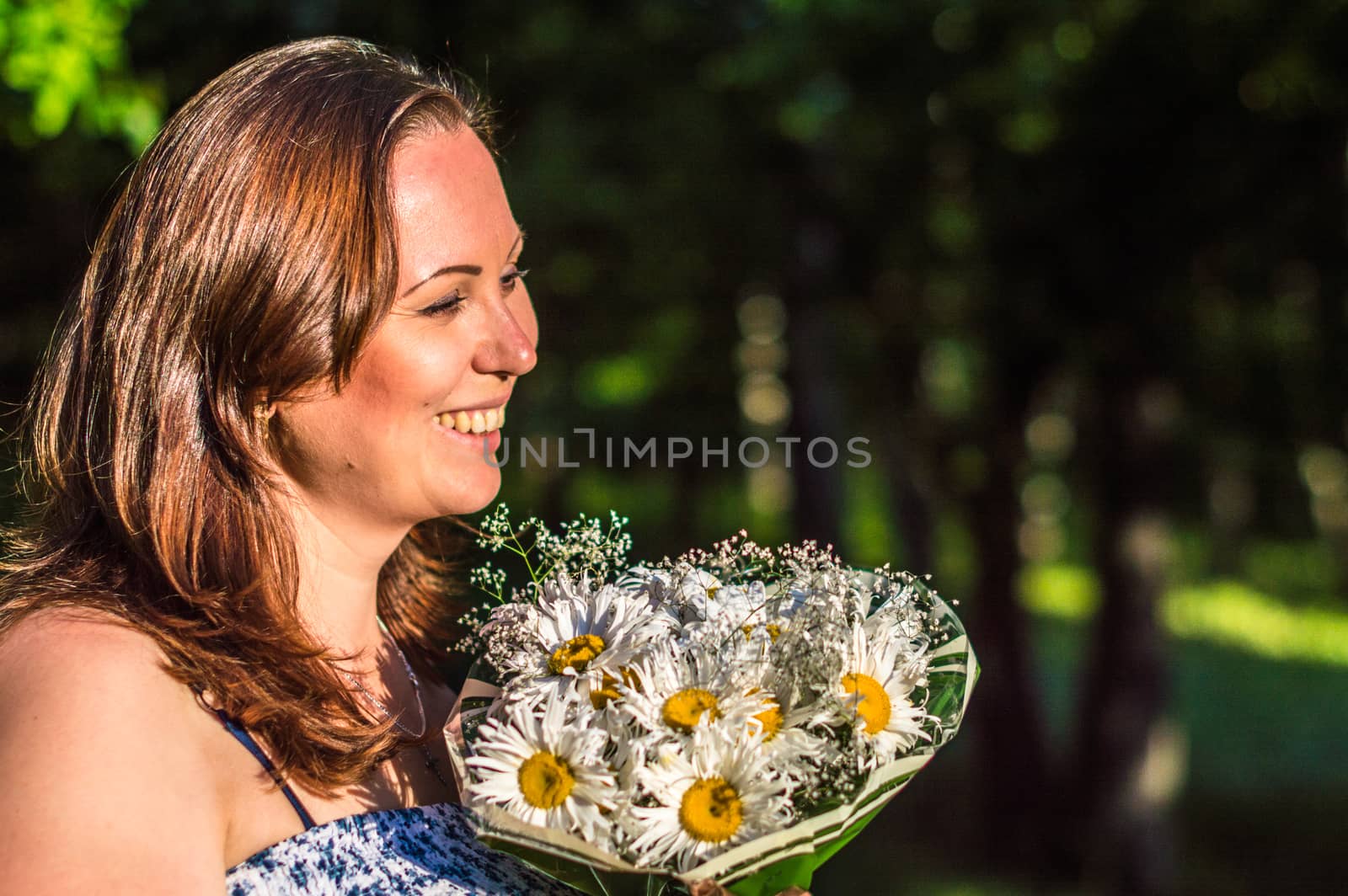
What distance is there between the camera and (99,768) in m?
1.53

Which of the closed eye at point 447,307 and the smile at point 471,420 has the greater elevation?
the closed eye at point 447,307

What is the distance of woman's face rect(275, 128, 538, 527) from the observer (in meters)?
1.95

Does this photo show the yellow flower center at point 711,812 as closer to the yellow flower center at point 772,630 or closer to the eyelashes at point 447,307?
the yellow flower center at point 772,630

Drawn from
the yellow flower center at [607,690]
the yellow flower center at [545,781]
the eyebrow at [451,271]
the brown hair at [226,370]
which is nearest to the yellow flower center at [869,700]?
the yellow flower center at [607,690]

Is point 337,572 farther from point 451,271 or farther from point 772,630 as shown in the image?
point 772,630

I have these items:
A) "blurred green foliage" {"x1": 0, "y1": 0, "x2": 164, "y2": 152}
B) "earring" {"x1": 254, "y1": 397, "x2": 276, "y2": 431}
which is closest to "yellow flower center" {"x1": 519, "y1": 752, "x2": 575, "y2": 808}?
"earring" {"x1": 254, "y1": 397, "x2": 276, "y2": 431}

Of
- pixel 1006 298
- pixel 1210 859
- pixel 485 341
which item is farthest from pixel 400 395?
pixel 1210 859

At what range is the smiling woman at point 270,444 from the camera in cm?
176

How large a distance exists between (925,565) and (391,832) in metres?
7.44

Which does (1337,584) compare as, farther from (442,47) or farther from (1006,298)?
(442,47)

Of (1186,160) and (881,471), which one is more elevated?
(1186,160)

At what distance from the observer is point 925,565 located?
352 inches

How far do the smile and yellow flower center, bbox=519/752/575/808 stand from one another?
693 millimetres

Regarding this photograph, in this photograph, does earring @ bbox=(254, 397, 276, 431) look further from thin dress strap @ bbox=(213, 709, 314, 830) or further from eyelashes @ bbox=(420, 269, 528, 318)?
thin dress strap @ bbox=(213, 709, 314, 830)
